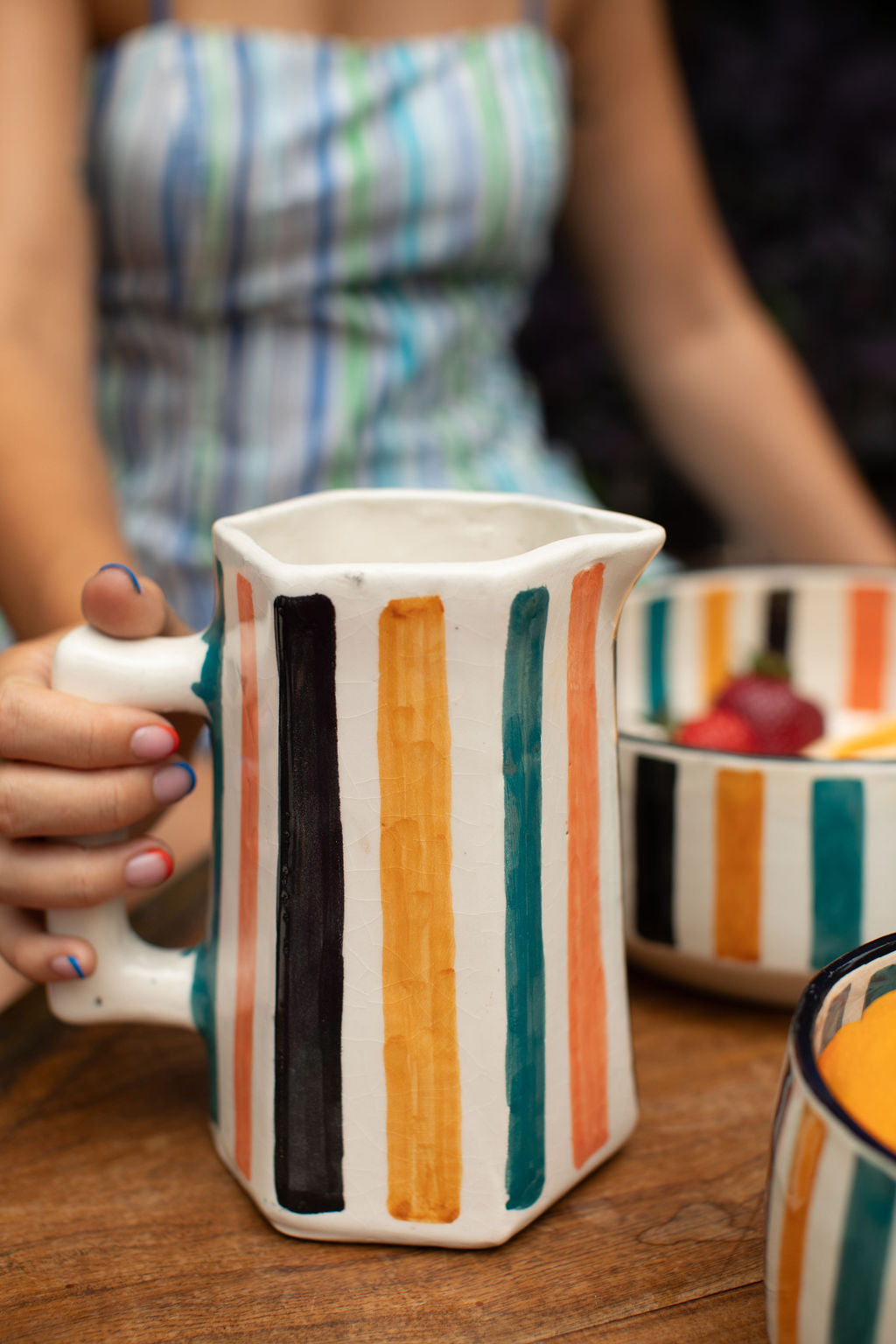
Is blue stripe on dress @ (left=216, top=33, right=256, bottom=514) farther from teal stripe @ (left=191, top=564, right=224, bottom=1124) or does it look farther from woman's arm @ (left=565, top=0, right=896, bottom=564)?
teal stripe @ (left=191, top=564, right=224, bottom=1124)

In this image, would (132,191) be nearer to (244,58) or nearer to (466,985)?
(244,58)

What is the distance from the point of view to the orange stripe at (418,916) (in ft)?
1.02

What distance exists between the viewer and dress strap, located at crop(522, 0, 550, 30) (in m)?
0.87

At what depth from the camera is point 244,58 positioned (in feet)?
2.52

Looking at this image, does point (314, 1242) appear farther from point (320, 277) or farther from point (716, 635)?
point (320, 277)

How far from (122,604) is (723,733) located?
314 mm

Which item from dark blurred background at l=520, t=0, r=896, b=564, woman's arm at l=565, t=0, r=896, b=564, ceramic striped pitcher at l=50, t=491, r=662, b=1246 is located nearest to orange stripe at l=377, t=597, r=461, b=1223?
ceramic striped pitcher at l=50, t=491, r=662, b=1246

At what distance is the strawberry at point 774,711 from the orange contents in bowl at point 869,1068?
27 cm

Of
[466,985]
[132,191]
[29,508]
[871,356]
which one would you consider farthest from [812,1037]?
[871,356]

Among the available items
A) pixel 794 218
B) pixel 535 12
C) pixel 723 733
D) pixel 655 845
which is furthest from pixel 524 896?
pixel 794 218

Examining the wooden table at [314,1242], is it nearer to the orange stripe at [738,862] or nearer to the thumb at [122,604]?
the orange stripe at [738,862]

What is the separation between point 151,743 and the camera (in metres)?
0.36

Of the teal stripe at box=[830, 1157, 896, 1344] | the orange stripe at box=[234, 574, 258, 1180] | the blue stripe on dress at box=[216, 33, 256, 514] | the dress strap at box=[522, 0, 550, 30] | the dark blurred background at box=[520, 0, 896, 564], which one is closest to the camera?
the teal stripe at box=[830, 1157, 896, 1344]

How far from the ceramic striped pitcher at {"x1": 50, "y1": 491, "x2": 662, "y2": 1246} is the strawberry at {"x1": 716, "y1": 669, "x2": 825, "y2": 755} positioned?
216 millimetres
